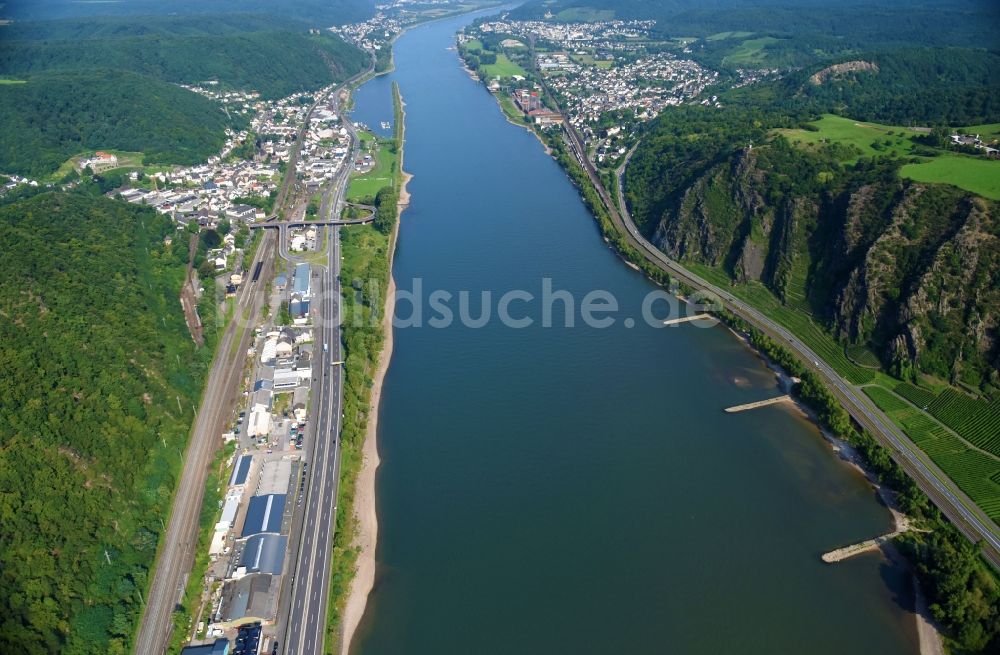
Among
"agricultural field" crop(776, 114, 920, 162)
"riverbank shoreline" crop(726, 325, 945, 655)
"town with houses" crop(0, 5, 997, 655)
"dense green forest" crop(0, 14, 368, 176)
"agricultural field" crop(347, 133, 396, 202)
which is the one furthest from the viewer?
"dense green forest" crop(0, 14, 368, 176)

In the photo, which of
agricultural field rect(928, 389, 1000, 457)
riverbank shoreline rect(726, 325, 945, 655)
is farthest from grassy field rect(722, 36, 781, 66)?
agricultural field rect(928, 389, 1000, 457)

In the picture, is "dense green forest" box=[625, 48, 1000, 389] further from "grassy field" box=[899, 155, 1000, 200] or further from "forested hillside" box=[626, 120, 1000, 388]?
"grassy field" box=[899, 155, 1000, 200]

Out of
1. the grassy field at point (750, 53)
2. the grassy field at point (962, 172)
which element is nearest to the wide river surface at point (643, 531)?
the grassy field at point (962, 172)

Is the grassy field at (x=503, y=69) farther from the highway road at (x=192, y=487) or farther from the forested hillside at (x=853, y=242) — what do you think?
the highway road at (x=192, y=487)

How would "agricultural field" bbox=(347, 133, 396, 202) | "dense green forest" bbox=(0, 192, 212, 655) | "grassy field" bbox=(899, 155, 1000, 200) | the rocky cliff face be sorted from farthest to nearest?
1. "agricultural field" bbox=(347, 133, 396, 202)
2. "grassy field" bbox=(899, 155, 1000, 200)
3. the rocky cliff face
4. "dense green forest" bbox=(0, 192, 212, 655)

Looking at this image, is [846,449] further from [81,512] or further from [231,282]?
[231,282]

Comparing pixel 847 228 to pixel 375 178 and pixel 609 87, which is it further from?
pixel 609 87

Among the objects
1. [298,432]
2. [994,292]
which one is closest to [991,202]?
[994,292]
